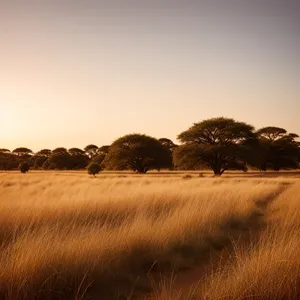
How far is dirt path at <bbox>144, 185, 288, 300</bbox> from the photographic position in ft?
12.4

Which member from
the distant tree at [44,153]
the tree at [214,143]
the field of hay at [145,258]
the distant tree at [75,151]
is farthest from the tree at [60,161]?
the field of hay at [145,258]

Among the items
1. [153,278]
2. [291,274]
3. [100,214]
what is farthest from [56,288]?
[100,214]

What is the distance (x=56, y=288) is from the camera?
3877 millimetres

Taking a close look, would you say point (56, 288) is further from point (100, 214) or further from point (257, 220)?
point (257, 220)

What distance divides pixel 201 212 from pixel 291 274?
443 cm

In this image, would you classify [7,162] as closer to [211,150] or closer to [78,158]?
[78,158]

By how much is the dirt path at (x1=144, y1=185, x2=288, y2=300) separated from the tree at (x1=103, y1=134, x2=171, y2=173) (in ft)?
107

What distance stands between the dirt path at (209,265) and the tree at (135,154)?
3257cm

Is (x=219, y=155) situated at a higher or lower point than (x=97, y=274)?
higher

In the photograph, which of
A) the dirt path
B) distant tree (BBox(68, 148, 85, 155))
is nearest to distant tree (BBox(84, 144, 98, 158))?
distant tree (BBox(68, 148, 85, 155))

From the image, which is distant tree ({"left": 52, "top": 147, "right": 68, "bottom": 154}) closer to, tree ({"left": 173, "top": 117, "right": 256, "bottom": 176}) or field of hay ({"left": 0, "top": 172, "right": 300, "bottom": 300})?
tree ({"left": 173, "top": 117, "right": 256, "bottom": 176})

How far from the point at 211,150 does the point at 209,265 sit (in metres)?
28.8

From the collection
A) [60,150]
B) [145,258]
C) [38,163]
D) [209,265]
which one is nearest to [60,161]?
[60,150]

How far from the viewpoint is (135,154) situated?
4341 centimetres
